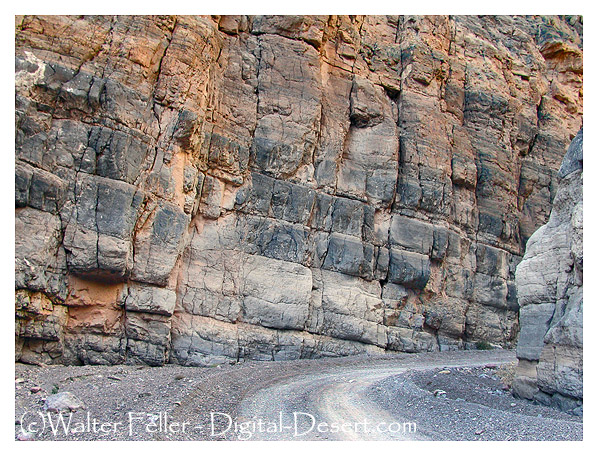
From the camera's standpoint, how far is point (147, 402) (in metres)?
10.9

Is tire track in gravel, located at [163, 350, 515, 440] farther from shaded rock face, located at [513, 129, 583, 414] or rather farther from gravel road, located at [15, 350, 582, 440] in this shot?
shaded rock face, located at [513, 129, 583, 414]

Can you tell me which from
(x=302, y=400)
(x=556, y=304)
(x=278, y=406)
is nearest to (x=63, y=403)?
(x=278, y=406)

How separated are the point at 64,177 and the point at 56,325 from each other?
5.03 meters

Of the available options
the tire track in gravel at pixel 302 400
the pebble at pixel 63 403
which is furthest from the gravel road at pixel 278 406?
the pebble at pixel 63 403

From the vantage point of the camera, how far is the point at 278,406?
11172 millimetres

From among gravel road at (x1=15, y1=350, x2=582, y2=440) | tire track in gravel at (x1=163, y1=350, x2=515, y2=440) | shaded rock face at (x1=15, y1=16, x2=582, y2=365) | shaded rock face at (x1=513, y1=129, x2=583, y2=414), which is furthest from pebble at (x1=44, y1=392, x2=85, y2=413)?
shaded rock face at (x1=513, y1=129, x2=583, y2=414)

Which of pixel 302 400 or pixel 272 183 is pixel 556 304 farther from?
pixel 272 183

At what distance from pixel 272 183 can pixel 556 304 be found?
13905mm

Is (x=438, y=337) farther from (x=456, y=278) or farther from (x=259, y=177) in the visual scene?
(x=259, y=177)

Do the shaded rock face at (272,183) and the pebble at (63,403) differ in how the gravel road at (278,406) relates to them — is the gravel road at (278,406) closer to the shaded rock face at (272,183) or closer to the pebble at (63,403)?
the pebble at (63,403)

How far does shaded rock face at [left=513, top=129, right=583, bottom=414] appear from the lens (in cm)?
1069

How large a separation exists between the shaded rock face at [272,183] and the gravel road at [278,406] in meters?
3.38

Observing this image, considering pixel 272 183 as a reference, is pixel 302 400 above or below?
below

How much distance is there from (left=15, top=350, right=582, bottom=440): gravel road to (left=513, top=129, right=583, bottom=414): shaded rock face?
1.80 ft
